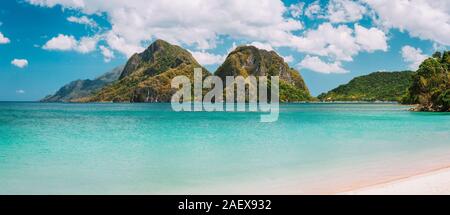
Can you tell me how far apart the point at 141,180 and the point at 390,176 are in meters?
7.53

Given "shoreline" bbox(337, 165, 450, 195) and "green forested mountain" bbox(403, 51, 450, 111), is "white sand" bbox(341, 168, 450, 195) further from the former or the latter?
"green forested mountain" bbox(403, 51, 450, 111)

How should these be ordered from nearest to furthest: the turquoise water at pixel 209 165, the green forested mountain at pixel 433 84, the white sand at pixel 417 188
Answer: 1. the white sand at pixel 417 188
2. the turquoise water at pixel 209 165
3. the green forested mountain at pixel 433 84

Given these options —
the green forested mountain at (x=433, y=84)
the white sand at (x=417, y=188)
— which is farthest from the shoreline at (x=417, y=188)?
the green forested mountain at (x=433, y=84)

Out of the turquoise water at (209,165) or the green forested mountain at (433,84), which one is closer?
the turquoise water at (209,165)

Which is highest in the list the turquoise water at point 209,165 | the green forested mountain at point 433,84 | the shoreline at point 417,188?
the green forested mountain at point 433,84

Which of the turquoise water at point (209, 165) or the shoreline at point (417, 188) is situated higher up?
the shoreline at point (417, 188)

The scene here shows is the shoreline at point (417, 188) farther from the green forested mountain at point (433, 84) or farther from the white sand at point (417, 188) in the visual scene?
the green forested mountain at point (433, 84)

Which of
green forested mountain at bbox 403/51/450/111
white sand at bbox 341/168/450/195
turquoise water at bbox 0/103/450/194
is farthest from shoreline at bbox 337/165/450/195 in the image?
green forested mountain at bbox 403/51/450/111

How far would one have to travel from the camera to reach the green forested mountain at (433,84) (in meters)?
66.7

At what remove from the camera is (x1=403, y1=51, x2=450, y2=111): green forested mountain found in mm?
66688

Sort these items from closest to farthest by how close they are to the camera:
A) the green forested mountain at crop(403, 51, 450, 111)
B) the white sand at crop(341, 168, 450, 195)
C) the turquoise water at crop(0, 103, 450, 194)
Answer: the white sand at crop(341, 168, 450, 195), the turquoise water at crop(0, 103, 450, 194), the green forested mountain at crop(403, 51, 450, 111)

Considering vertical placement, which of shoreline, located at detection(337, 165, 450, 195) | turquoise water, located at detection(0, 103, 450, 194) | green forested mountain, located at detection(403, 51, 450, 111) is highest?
green forested mountain, located at detection(403, 51, 450, 111)

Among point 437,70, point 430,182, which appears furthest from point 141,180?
point 437,70
